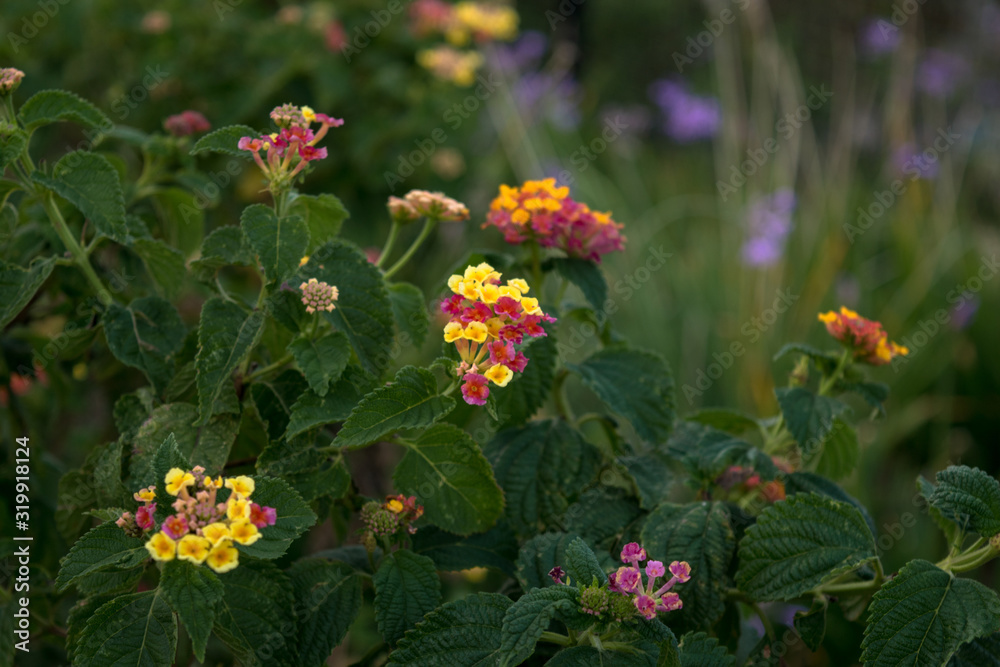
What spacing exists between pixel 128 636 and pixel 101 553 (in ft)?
0.28

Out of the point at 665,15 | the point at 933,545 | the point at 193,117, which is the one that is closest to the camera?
the point at 193,117

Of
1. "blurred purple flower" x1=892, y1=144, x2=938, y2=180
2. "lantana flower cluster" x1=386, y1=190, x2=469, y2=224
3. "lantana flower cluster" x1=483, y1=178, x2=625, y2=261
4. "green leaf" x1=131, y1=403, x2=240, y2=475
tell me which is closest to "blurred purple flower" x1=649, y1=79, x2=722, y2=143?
"blurred purple flower" x1=892, y1=144, x2=938, y2=180

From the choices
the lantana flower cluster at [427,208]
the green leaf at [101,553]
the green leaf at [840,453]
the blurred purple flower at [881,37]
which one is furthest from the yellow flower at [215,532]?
the blurred purple flower at [881,37]

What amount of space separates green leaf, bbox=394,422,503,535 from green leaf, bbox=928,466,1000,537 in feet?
1.67

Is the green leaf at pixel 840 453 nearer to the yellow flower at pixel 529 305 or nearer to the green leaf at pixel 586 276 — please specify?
the green leaf at pixel 586 276

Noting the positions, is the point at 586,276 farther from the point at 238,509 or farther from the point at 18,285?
the point at 18,285

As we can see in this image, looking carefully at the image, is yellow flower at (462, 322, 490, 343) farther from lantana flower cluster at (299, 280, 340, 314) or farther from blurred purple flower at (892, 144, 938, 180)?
blurred purple flower at (892, 144, 938, 180)

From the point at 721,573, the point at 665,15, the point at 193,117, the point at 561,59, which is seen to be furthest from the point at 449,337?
the point at 665,15

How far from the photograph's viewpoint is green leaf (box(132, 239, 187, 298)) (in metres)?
1.09

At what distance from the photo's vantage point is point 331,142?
2975 millimetres

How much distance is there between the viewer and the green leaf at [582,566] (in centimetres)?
83

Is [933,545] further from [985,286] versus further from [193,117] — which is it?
[193,117]

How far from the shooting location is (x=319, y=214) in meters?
1.03

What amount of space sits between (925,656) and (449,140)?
97.4 inches
